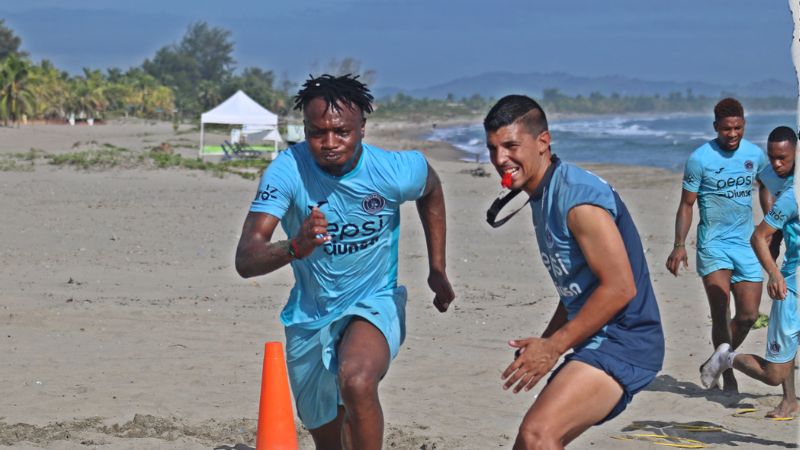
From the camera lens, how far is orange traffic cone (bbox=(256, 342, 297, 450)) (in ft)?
19.2

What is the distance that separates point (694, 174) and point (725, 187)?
23cm

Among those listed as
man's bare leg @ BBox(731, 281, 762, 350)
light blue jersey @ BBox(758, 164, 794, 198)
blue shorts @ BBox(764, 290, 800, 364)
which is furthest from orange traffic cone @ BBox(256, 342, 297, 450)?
man's bare leg @ BBox(731, 281, 762, 350)

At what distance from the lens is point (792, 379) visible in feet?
24.1

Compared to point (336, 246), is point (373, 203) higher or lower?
higher

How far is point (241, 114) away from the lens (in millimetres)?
37500

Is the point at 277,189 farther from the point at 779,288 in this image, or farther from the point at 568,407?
the point at 779,288

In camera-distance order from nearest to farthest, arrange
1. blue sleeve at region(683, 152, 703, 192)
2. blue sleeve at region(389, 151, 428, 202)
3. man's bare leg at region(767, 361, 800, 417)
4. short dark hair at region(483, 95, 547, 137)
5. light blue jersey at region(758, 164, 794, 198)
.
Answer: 1. short dark hair at region(483, 95, 547, 137)
2. blue sleeve at region(389, 151, 428, 202)
3. man's bare leg at region(767, 361, 800, 417)
4. light blue jersey at region(758, 164, 794, 198)
5. blue sleeve at region(683, 152, 703, 192)

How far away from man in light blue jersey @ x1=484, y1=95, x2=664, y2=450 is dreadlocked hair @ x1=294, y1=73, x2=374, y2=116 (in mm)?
1127

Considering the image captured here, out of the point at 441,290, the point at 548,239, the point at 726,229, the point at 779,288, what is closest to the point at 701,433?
the point at 779,288

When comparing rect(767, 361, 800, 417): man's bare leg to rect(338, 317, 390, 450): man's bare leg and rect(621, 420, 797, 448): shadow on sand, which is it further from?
rect(338, 317, 390, 450): man's bare leg

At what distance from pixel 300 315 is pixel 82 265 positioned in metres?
8.29

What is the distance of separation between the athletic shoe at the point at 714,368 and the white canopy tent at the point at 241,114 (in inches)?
1176

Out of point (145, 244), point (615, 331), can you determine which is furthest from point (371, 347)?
point (145, 244)

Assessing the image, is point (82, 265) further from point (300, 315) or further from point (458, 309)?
A: point (300, 315)
